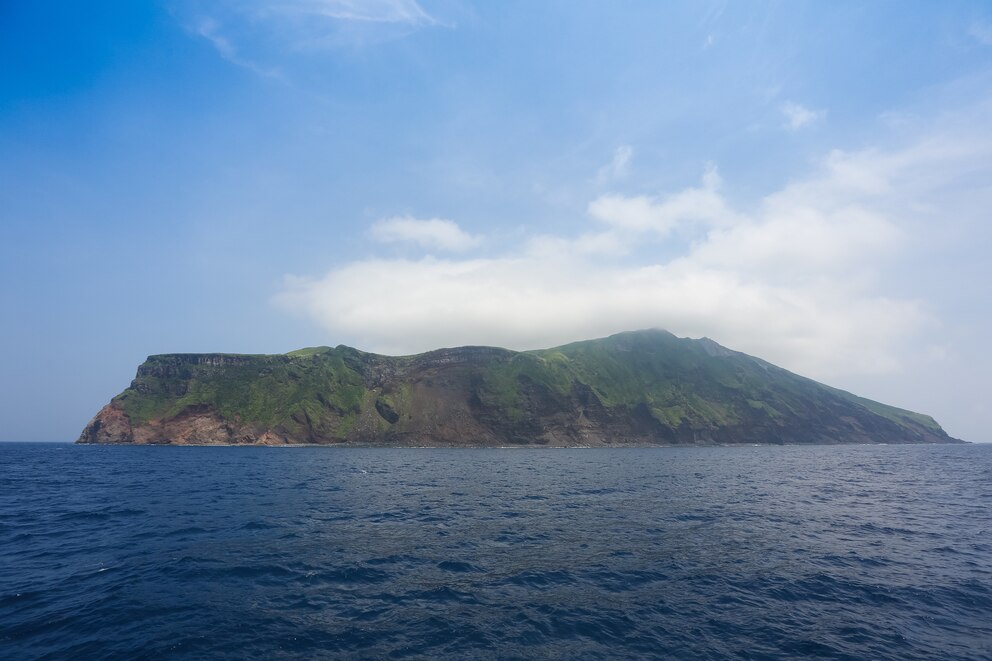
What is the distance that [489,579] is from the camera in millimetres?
23297

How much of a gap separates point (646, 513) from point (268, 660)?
33.6 meters

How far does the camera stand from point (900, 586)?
23031 millimetres

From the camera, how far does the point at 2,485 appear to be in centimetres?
5575

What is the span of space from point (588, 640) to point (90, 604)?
2067 cm

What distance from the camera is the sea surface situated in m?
16.6

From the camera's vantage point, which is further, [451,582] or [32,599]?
[451,582]

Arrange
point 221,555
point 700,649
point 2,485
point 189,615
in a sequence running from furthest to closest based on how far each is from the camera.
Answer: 1. point 2,485
2. point 221,555
3. point 189,615
4. point 700,649

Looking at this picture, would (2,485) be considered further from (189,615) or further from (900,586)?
(900,586)

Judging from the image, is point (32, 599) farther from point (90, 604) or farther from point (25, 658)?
point (25, 658)

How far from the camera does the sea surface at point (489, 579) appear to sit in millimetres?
16625

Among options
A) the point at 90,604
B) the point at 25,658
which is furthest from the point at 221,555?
the point at 25,658

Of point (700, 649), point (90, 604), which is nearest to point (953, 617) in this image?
point (700, 649)

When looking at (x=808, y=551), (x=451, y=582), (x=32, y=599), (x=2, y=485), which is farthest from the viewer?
(x=2, y=485)

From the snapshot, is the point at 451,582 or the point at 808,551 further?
the point at 808,551
